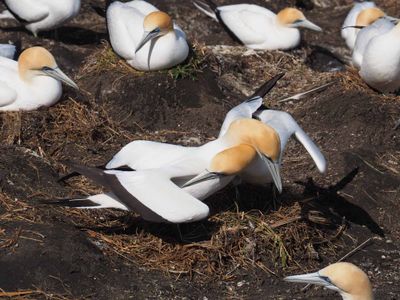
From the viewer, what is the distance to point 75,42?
13.1 m

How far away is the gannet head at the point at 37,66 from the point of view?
1033 centimetres

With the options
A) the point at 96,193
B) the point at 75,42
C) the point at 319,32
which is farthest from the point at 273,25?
the point at 96,193

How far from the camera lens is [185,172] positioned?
8.12 metres

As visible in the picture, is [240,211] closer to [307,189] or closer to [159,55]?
[307,189]

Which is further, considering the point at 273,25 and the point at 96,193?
the point at 273,25

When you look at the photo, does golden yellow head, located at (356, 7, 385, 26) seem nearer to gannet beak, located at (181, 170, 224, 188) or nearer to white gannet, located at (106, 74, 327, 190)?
white gannet, located at (106, 74, 327, 190)

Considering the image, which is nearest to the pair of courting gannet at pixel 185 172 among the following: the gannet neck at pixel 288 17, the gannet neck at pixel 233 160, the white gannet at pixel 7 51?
the gannet neck at pixel 233 160

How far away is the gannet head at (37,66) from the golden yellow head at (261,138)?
8.38ft

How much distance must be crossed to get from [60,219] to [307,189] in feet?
7.18

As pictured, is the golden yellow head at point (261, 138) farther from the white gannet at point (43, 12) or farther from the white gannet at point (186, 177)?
the white gannet at point (43, 12)

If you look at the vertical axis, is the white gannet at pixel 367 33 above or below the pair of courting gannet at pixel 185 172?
below

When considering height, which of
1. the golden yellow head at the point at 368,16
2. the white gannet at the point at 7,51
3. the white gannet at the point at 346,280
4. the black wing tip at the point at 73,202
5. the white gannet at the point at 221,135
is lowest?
the golden yellow head at the point at 368,16

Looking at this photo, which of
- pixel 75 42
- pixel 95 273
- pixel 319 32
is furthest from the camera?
pixel 319 32

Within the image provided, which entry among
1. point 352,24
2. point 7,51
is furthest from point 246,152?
point 352,24
